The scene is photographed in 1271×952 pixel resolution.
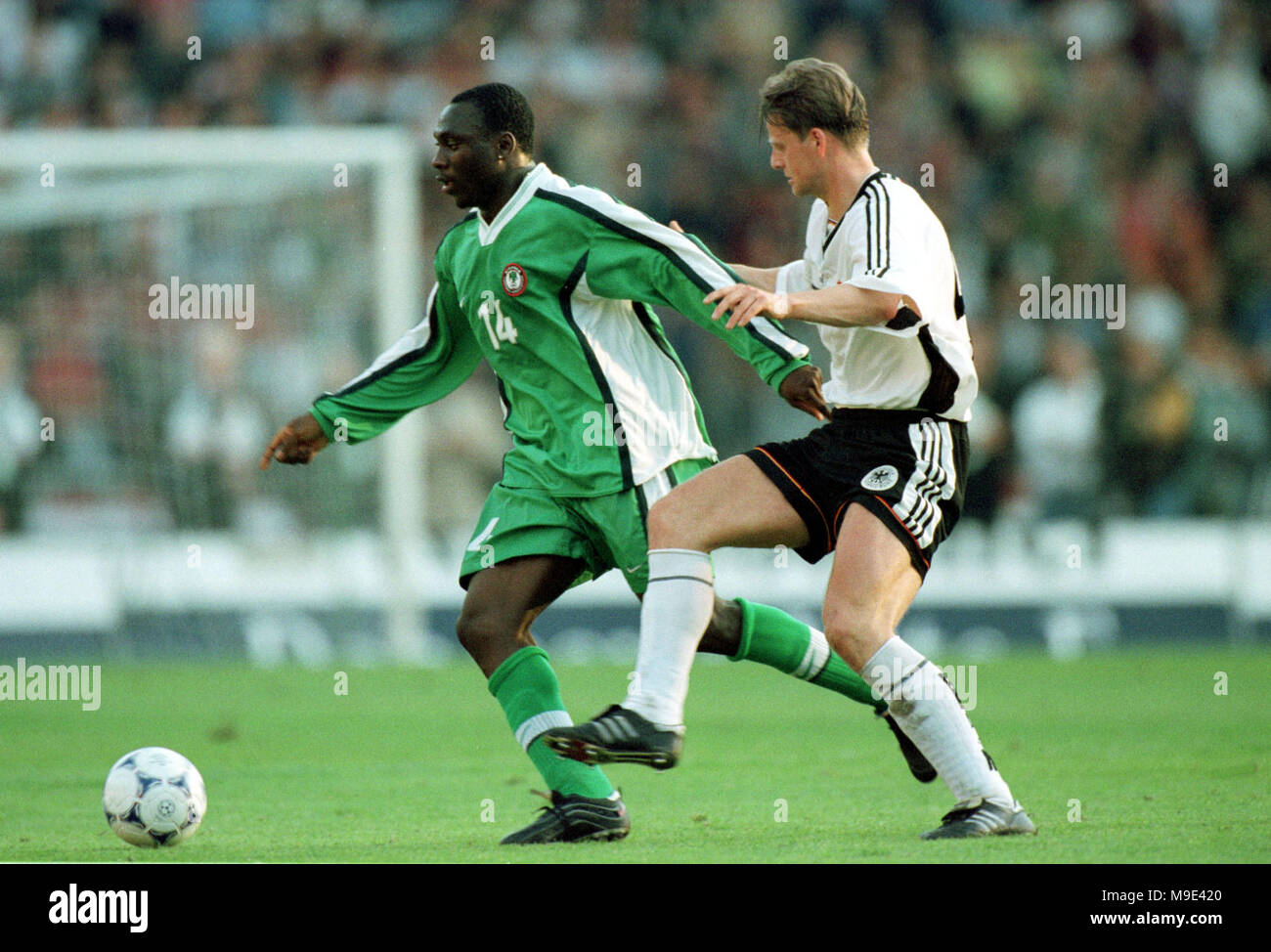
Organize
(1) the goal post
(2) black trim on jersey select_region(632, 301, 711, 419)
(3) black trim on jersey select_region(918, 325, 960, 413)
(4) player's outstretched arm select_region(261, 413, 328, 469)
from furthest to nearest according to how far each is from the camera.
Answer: (1) the goal post
(4) player's outstretched arm select_region(261, 413, 328, 469)
(2) black trim on jersey select_region(632, 301, 711, 419)
(3) black trim on jersey select_region(918, 325, 960, 413)

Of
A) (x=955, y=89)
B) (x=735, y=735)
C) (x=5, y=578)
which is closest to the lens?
(x=735, y=735)

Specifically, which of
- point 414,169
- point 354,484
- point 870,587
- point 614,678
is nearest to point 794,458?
point 870,587

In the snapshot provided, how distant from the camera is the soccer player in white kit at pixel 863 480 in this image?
4980 millimetres

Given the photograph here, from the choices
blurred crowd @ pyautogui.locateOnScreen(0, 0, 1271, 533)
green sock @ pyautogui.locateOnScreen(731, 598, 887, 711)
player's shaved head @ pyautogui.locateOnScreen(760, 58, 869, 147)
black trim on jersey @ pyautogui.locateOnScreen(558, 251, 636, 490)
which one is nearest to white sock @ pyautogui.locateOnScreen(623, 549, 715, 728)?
black trim on jersey @ pyautogui.locateOnScreen(558, 251, 636, 490)

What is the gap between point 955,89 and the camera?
16.3 meters

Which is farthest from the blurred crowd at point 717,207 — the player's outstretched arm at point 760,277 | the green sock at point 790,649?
the green sock at point 790,649

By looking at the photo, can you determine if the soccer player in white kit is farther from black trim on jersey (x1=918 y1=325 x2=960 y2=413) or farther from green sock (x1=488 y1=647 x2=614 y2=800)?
green sock (x1=488 y1=647 x2=614 y2=800)

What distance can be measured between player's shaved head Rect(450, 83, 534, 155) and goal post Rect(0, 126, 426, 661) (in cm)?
755

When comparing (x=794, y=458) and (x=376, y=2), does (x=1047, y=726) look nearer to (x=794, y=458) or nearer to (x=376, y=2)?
(x=794, y=458)

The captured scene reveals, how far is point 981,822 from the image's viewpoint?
16.7 ft

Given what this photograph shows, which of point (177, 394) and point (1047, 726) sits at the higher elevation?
point (177, 394)

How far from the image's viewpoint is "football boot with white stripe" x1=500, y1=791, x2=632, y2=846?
17.4 feet

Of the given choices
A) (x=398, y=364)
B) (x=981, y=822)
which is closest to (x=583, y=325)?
(x=398, y=364)

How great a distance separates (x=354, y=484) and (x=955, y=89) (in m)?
6.57
